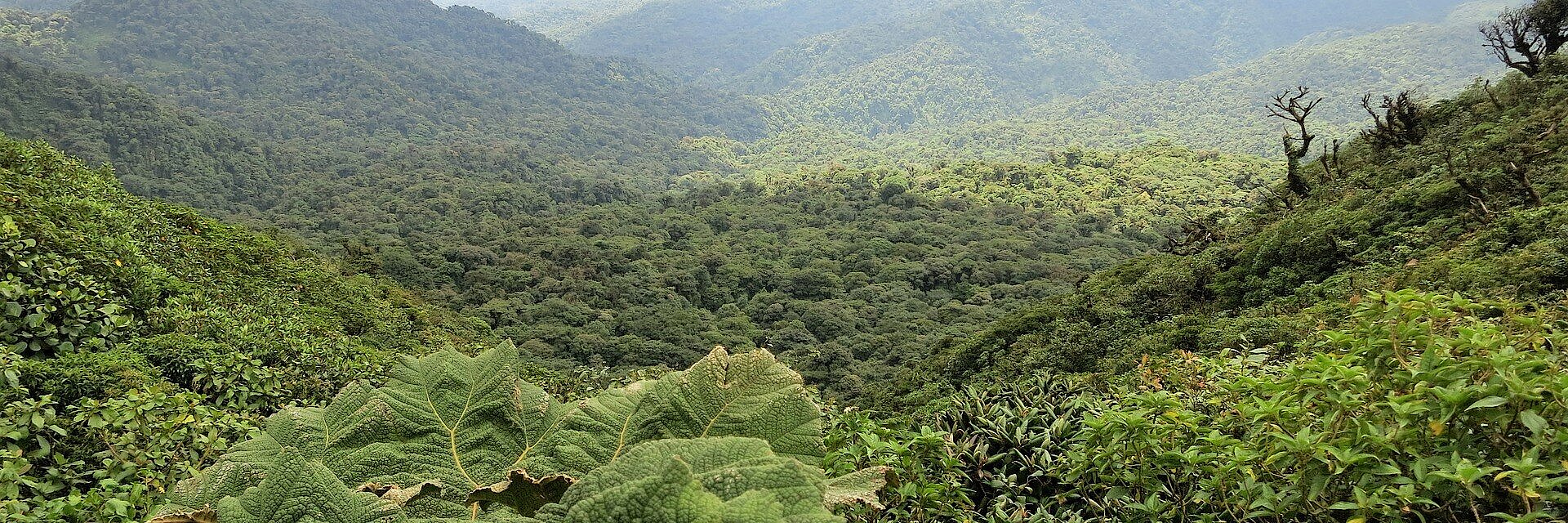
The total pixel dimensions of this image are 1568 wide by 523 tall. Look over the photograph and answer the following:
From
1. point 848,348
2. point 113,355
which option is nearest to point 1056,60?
point 848,348

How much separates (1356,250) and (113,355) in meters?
11.1

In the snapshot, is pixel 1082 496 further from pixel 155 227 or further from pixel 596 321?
pixel 596 321

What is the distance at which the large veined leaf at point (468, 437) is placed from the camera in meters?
1.02

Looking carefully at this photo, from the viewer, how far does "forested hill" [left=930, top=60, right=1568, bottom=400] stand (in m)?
6.30

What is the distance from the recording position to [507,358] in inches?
55.4

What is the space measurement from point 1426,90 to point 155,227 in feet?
411

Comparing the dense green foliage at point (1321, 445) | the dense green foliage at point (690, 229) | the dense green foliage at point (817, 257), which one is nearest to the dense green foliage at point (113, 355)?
the dense green foliage at point (1321, 445)

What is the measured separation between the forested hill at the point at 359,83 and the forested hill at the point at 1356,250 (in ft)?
234

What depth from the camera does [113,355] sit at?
428 centimetres

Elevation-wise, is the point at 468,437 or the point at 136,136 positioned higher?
the point at 468,437

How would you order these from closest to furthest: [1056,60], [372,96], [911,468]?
[911,468] → [372,96] → [1056,60]

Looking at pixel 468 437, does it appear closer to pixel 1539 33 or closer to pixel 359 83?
pixel 1539 33

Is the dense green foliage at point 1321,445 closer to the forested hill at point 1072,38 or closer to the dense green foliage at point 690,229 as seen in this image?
the dense green foliage at point 690,229

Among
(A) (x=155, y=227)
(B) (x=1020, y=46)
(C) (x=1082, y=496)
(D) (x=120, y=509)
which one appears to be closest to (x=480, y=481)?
(C) (x=1082, y=496)
